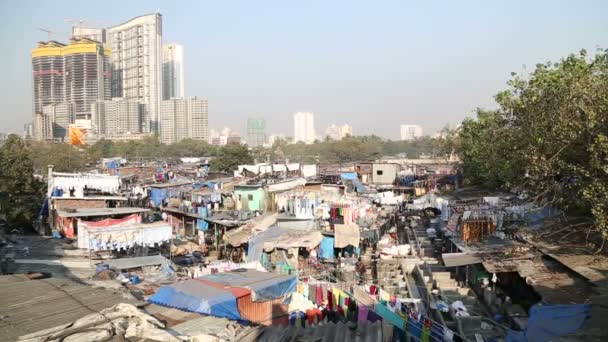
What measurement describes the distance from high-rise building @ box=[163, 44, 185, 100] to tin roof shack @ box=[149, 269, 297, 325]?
408 feet

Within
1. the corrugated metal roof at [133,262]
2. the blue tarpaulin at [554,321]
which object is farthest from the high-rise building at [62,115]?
the blue tarpaulin at [554,321]

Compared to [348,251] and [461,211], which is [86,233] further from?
[461,211]

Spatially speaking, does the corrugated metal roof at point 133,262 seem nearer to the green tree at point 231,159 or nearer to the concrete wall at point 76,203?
the concrete wall at point 76,203

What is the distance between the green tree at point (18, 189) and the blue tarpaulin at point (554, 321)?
70.3 ft

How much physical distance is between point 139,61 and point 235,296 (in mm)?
103937

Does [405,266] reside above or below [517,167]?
below

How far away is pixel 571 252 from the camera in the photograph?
11594mm

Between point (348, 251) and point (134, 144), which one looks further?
point (134, 144)

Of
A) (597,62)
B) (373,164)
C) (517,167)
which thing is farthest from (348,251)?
(373,164)

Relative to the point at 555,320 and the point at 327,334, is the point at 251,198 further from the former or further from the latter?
the point at 327,334

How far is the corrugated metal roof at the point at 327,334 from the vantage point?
16.6 feet

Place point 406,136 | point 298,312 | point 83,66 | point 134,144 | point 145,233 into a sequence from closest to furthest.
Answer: point 298,312, point 145,233, point 134,144, point 83,66, point 406,136

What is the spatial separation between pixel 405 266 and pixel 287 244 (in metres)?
3.85

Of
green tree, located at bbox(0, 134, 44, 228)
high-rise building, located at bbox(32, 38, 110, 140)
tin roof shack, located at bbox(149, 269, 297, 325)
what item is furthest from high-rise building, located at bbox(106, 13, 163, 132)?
tin roof shack, located at bbox(149, 269, 297, 325)
